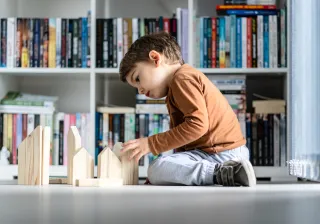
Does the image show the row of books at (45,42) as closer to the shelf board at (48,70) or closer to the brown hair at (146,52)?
the shelf board at (48,70)

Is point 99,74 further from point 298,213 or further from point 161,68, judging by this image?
point 298,213

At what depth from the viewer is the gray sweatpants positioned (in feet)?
5.80

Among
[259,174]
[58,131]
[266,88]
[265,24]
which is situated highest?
[265,24]

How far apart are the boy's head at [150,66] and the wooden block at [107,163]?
32 cm

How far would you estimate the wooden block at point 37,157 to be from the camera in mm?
1651

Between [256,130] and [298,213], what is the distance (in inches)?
74.2

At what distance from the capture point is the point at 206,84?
1930 mm

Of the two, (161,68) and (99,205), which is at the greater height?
(161,68)

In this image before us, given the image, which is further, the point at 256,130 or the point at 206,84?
the point at 256,130

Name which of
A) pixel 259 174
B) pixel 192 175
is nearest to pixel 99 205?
pixel 192 175

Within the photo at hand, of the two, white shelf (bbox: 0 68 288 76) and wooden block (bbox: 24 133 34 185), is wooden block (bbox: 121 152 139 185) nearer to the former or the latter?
wooden block (bbox: 24 133 34 185)


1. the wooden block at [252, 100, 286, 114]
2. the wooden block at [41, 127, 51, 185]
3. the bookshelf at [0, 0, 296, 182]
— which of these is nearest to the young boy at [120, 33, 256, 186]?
the wooden block at [41, 127, 51, 185]

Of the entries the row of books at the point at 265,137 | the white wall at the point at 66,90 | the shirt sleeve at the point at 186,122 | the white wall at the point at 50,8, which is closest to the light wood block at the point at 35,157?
the shirt sleeve at the point at 186,122

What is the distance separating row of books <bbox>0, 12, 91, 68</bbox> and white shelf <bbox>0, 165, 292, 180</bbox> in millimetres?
425
